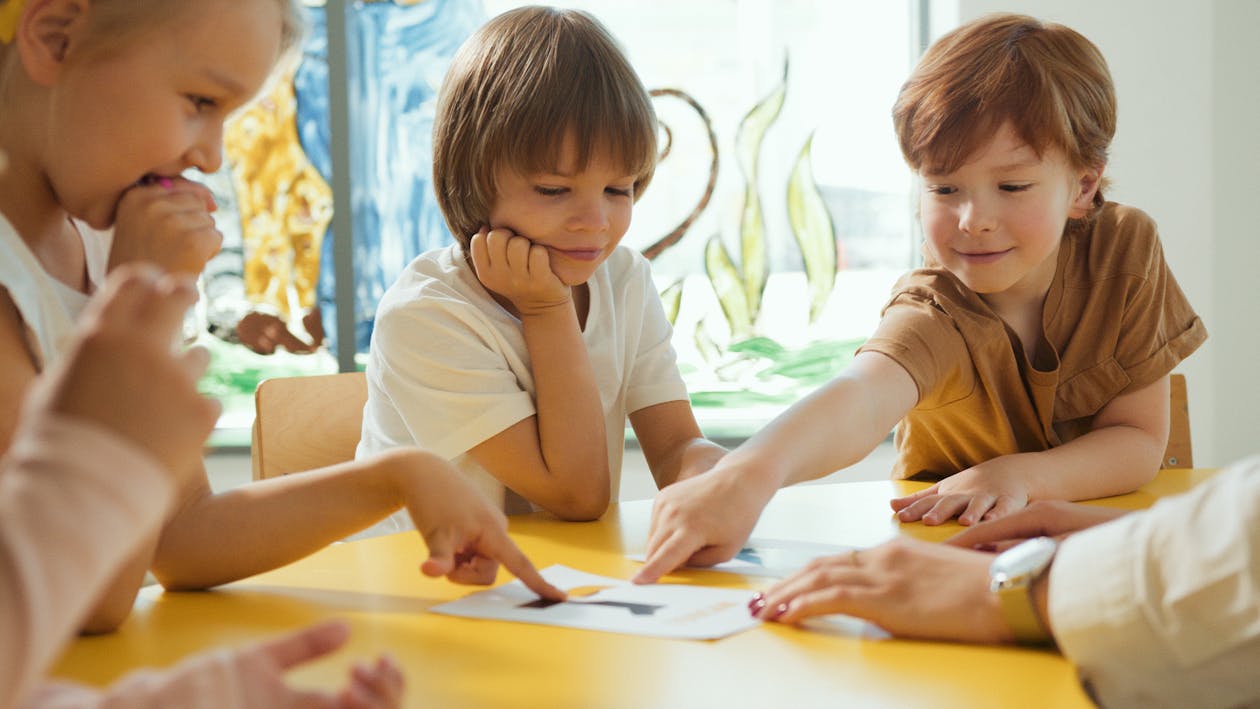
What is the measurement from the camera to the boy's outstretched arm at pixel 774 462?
1091mm

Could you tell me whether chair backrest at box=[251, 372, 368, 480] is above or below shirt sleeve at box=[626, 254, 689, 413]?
below

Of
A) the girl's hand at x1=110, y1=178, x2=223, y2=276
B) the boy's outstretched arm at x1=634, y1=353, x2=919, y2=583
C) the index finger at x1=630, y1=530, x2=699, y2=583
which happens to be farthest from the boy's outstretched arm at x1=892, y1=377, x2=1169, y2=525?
the girl's hand at x1=110, y1=178, x2=223, y2=276

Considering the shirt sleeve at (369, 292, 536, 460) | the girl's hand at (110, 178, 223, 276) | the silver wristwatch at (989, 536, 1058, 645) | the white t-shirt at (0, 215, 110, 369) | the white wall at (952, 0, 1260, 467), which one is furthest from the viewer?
the white wall at (952, 0, 1260, 467)

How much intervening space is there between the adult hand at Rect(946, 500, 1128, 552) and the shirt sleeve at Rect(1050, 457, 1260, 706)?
9.5 inches

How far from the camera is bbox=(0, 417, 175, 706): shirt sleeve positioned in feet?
1.32

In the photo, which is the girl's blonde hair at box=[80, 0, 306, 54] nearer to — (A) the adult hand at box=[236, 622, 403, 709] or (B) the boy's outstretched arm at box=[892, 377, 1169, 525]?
(A) the adult hand at box=[236, 622, 403, 709]

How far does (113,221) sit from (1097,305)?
1270 mm

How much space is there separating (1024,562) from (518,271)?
0.81 meters

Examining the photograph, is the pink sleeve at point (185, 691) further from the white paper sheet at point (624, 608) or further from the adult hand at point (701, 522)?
the adult hand at point (701, 522)

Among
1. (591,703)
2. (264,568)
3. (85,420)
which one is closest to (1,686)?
(85,420)

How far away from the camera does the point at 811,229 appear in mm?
3727

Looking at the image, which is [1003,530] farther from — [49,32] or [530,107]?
[49,32]

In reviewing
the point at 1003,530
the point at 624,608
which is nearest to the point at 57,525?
the point at 624,608

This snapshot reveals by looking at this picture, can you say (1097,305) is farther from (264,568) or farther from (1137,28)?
(1137,28)
